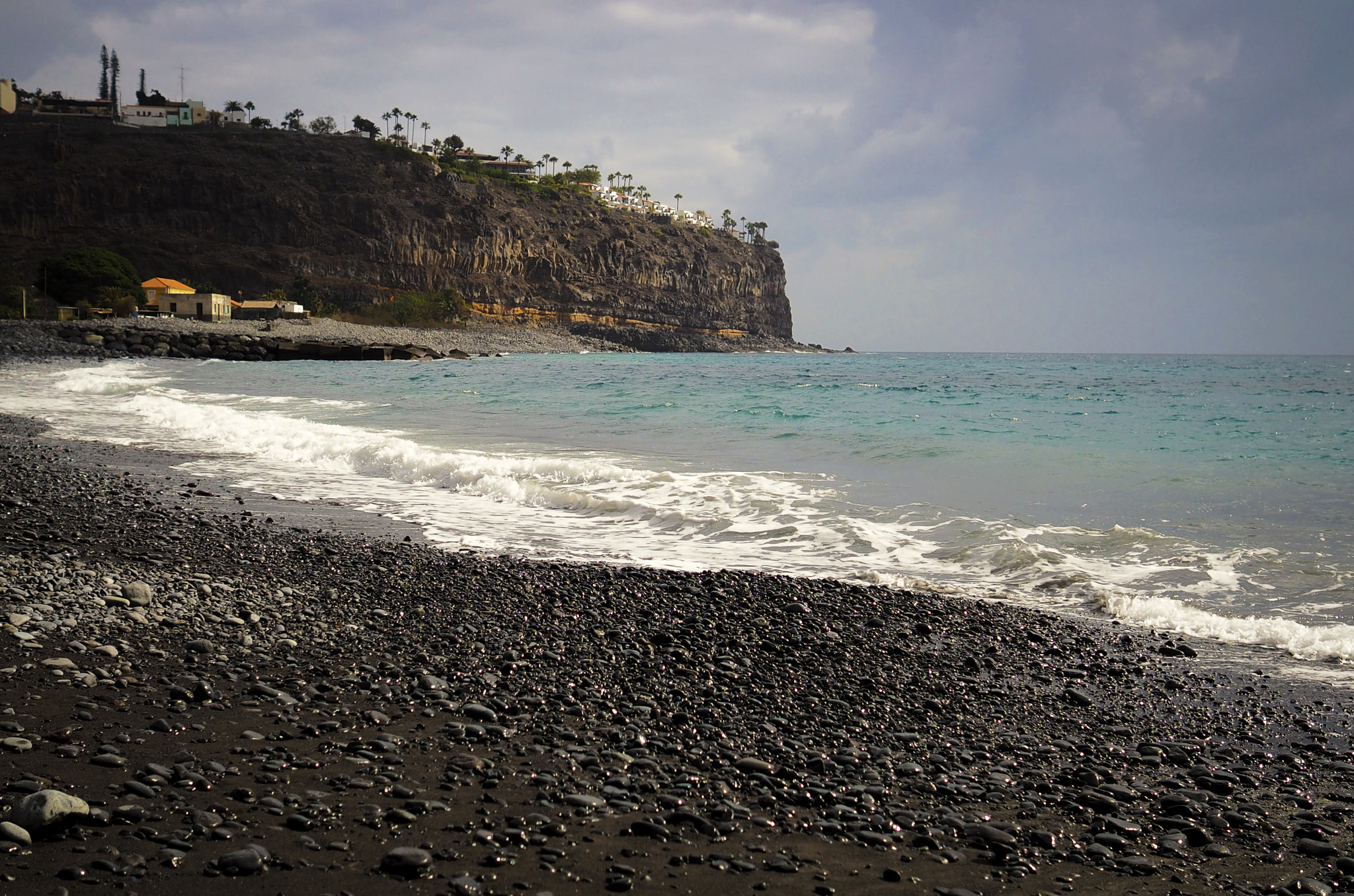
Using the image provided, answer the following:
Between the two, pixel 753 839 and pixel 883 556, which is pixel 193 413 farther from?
pixel 753 839

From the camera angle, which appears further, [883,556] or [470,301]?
[470,301]

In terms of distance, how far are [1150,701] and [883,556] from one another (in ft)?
11.7

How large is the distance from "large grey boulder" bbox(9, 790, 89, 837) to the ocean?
508cm

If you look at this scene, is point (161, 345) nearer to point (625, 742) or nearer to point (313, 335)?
point (313, 335)

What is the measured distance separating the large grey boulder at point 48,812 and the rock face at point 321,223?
11364cm

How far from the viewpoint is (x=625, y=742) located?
407 centimetres

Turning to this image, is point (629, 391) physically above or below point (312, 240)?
below

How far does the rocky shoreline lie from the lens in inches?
120

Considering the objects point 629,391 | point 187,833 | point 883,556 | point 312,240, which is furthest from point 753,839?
point 312,240

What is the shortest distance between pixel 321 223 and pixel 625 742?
127m

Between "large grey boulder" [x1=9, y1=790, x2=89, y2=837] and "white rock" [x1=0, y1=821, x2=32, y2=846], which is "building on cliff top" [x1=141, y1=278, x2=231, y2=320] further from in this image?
"white rock" [x1=0, y1=821, x2=32, y2=846]

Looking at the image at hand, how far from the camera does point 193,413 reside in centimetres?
1931

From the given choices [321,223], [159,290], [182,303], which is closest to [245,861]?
[182,303]

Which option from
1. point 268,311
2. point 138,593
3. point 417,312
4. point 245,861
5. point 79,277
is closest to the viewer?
point 245,861
